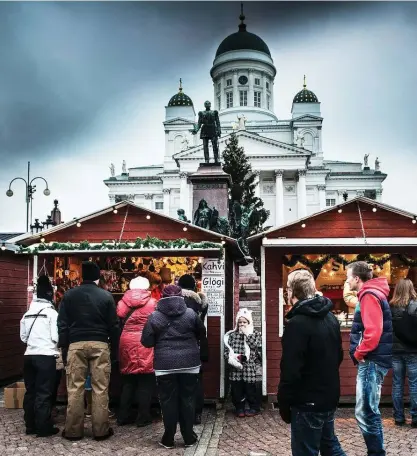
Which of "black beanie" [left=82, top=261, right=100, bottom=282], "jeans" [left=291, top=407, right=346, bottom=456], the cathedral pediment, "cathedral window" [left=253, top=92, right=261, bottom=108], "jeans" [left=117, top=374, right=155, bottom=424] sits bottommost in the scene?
"jeans" [left=117, top=374, right=155, bottom=424]

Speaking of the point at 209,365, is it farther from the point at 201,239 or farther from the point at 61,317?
the point at 61,317

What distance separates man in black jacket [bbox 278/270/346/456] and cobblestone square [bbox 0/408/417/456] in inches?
92.6

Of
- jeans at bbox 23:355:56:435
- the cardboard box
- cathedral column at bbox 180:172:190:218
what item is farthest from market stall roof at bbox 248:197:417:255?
cathedral column at bbox 180:172:190:218

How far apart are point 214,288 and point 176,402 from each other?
2940 millimetres

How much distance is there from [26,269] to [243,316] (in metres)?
6.49

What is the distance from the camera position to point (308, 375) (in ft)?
14.0

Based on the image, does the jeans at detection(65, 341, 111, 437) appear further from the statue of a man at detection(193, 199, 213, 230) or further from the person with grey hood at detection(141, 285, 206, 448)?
the statue of a man at detection(193, 199, 213, 230)

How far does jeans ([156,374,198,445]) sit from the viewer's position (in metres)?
6.62

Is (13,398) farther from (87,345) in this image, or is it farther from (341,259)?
(341,259)

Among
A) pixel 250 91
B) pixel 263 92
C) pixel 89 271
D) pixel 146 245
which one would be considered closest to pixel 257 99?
pixel 263 92

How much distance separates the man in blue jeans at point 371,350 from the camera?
5434 mm

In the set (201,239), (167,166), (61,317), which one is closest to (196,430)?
(61,317)

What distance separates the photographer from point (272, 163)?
219ft

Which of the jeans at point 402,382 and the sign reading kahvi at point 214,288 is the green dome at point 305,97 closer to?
the sign reading kahvi at point 214,288
